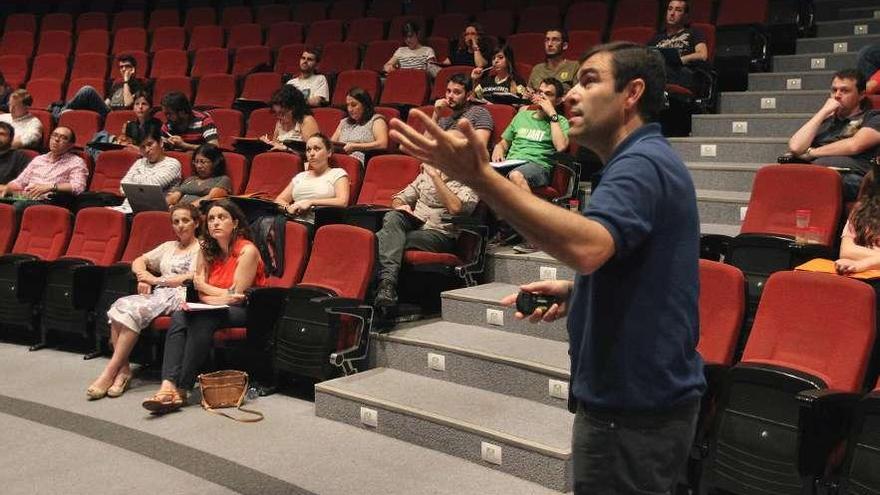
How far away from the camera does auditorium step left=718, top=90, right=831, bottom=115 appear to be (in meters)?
4.92

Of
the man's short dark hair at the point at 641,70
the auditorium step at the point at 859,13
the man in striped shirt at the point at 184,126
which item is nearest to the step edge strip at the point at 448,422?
the man's short dark hair at the point at 641,70

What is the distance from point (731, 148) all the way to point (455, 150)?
3791 millimetres

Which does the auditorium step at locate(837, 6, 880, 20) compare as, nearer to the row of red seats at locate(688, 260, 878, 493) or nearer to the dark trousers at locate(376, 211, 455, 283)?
the dark trousers at locate(376, 211, 455, 283)

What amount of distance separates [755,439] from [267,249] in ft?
8.07

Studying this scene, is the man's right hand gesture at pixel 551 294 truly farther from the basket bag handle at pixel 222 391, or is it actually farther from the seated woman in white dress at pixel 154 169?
the seated woman in white dress at pixel 154 169

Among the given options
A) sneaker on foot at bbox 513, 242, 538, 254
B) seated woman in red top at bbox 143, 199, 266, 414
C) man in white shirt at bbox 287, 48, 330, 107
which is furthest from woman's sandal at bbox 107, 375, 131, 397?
man in white shirt at bbox 287, 48, 330, 107

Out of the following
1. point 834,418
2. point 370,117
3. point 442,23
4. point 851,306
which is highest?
point 442,23

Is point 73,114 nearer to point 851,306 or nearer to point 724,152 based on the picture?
point 724,152

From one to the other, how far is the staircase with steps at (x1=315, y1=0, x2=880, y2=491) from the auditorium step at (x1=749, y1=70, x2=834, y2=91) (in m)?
0.22

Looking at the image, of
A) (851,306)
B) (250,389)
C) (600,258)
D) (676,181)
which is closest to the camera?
(600,258)

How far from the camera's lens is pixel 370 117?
5.27 meters

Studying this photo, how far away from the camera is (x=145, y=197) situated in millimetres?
4871

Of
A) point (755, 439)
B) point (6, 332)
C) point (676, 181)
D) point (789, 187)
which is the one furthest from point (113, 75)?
point (676, 181)

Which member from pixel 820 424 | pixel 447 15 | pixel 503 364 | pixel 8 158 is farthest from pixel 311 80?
pixel 820 424
